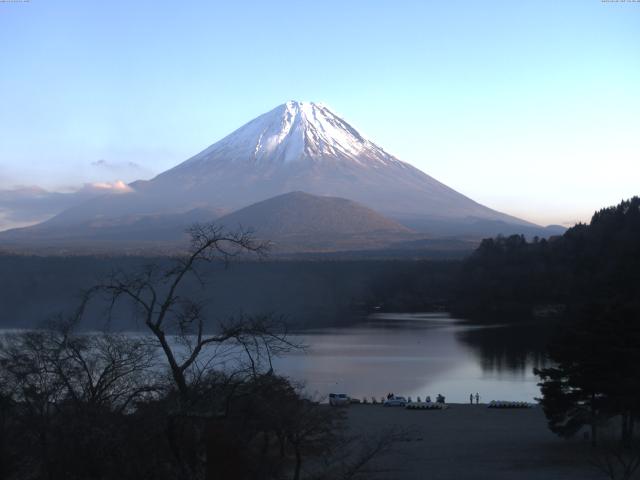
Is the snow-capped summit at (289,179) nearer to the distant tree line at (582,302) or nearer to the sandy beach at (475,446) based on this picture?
the distant tree line at (582,302)

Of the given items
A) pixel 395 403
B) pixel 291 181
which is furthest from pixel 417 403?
pixel 291 181

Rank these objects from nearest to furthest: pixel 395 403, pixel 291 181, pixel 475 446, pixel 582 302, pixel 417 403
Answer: pixel 475 446
pixel 417 403
pixel 395 403
pixel 582 302
pixel 291 181

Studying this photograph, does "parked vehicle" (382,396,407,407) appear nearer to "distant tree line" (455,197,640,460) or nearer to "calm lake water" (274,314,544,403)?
"calm lake water" (274,314,544,403)

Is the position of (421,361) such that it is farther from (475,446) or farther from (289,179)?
(289,179)

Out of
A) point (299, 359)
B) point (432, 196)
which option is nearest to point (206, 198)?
point (432, 196)

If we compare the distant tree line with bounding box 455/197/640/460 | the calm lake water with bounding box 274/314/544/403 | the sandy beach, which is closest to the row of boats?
the sandy beach

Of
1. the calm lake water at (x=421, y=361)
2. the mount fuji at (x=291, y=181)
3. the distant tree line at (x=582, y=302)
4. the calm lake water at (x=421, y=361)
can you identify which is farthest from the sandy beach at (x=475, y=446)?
the mount fuji at (x=291, y=181)
